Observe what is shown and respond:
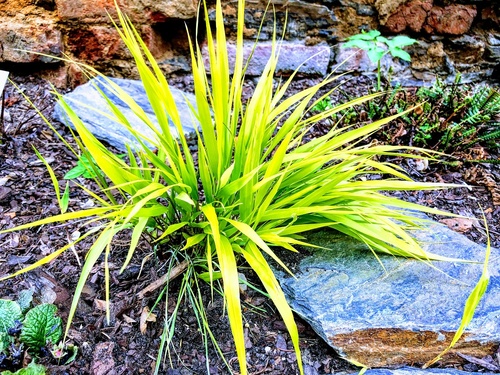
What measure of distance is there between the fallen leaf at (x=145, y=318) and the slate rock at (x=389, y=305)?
49 centimetres

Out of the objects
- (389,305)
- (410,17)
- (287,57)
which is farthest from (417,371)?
(410,17)

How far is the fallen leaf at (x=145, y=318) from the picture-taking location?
162 cm

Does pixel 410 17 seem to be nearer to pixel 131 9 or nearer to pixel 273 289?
pixel 131 9

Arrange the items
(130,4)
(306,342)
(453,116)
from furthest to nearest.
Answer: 1. (130,4)
2. (453,116)
3. (306,342)

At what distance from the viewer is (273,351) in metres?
1.63

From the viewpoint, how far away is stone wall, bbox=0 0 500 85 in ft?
9.37

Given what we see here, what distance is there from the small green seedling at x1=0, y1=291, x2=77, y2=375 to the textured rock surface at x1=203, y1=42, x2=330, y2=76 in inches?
90.1

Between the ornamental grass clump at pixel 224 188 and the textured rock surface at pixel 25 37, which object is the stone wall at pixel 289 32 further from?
the ornamental grass clump at pixel 224 188

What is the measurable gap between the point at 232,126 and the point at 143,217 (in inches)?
21.2

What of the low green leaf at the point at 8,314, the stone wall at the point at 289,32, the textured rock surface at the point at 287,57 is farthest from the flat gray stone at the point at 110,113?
the low green leaf at the point at 8,314

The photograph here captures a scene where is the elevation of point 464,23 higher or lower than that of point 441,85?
higher

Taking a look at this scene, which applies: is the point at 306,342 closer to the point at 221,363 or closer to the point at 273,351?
the point at 273,351

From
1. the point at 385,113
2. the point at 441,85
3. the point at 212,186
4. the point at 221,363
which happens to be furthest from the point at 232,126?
the point at 441,85

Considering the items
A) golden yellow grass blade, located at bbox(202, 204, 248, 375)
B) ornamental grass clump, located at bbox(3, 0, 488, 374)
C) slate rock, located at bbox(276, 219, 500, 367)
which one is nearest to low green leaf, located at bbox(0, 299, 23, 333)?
ornamental grass clump, located at bbox(3, 0, 488, 374)
